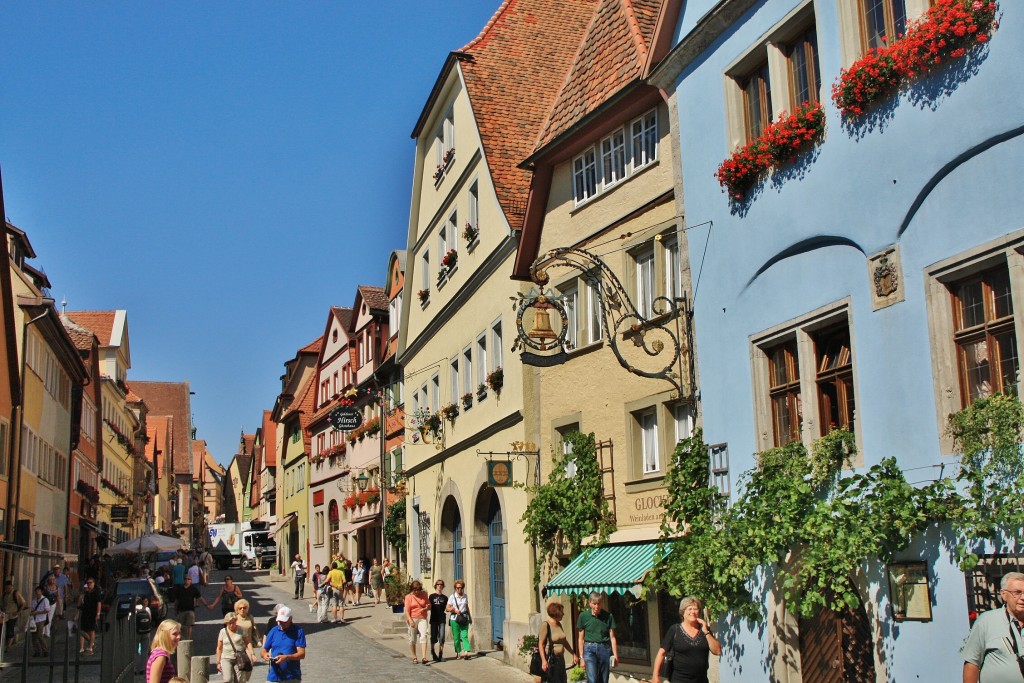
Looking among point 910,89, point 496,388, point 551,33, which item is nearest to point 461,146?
point 551,33

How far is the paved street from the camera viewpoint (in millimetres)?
19906

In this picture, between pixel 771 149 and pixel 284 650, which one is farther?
pixel 284 650

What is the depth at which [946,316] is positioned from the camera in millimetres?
10312

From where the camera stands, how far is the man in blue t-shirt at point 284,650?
13.5 metres

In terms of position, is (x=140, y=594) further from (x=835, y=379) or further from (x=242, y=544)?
(x=242, y=544)

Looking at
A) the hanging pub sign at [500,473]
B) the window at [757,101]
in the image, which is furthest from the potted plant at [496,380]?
the window at [757,101]

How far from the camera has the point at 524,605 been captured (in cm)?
2106

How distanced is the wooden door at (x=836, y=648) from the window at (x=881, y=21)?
5595 mm

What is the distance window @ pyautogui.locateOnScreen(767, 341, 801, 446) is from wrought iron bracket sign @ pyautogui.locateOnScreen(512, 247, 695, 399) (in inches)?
78.6

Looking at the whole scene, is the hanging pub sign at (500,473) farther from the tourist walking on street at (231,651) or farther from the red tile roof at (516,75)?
the tourist walking on street at (231,651)

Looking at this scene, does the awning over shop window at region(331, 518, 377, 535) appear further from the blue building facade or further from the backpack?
the blue building facade

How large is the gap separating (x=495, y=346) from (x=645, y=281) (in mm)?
6956

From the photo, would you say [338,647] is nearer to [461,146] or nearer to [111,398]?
[461,146]

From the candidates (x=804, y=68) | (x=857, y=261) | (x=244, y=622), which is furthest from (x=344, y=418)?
(x=857, y=261)
